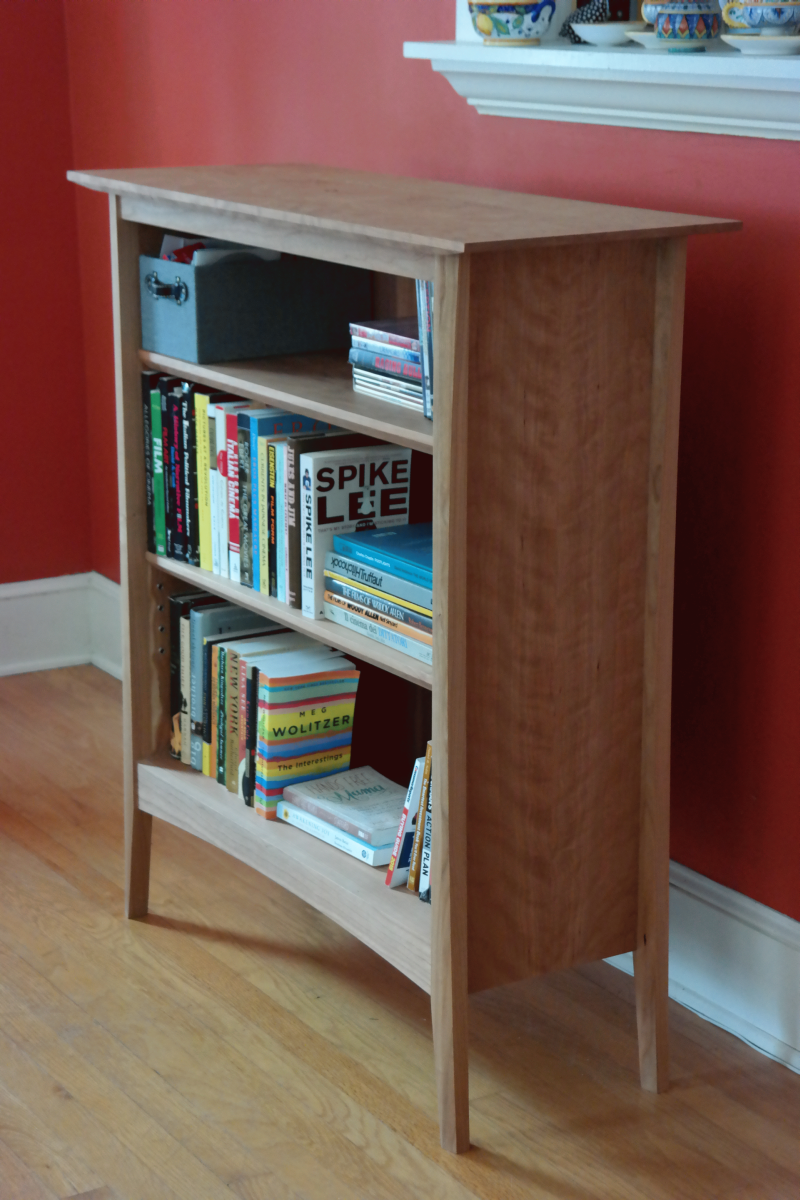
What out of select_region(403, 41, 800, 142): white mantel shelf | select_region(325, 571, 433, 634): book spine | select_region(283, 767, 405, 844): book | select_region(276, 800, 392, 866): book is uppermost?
select_region(403, 41, 800, 142): white mantel shelf

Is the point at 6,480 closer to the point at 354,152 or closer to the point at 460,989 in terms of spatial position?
the point at 354,152

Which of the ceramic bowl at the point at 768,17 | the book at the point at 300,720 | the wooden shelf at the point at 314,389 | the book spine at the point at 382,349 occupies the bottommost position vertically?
the book at the point at 300,720

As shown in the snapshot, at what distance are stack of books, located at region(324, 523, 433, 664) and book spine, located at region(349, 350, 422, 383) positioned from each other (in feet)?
0.73

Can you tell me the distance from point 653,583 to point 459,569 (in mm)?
281

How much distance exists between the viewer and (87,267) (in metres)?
3.18

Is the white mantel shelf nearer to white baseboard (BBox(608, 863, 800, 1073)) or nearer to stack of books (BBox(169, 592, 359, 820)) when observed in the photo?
stack of books (BBox(169, 592, 359, 820))

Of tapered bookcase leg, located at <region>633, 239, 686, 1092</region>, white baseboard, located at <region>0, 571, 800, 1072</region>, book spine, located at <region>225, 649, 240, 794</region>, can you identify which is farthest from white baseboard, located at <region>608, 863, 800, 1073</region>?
book spine, located at <region>225, 649, 240, 794</region>

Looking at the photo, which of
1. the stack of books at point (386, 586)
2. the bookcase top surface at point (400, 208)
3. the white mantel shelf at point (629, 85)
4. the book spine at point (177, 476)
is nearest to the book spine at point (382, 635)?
the stack of books at point (386, 586)

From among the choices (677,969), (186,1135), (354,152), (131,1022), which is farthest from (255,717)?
(354,152)

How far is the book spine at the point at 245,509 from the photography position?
196 centimetres

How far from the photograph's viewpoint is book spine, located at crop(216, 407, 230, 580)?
78.8 inches

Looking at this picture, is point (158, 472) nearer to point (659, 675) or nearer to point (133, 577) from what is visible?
point (133, 577)

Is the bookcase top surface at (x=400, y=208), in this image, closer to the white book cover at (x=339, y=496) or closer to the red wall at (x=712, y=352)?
the red wall at (x=712, y=352)

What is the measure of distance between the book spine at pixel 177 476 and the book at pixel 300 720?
23 cm
